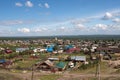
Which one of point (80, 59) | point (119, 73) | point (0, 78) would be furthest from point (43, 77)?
point (80, 59)

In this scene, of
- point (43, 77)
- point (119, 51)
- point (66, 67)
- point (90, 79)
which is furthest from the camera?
point (119, 51)

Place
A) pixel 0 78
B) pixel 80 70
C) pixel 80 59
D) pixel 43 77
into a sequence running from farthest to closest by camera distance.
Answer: pixel 80 59 < pixel 80 70 < pixel 43 77 < pixel 0 78

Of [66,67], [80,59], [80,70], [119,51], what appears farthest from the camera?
[119,51]

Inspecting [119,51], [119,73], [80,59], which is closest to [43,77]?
[119,73]

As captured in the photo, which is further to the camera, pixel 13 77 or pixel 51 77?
pixel 51 77

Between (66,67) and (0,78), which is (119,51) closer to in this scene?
(66,67)

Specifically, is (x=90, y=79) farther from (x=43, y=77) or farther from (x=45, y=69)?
(x=45, y=69)

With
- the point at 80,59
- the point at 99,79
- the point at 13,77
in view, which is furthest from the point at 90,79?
the point at 80,59

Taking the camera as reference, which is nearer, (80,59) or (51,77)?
(51,77)

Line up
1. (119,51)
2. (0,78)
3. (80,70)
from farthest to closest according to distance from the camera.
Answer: (119,51) < (80,70) < (0,78)
